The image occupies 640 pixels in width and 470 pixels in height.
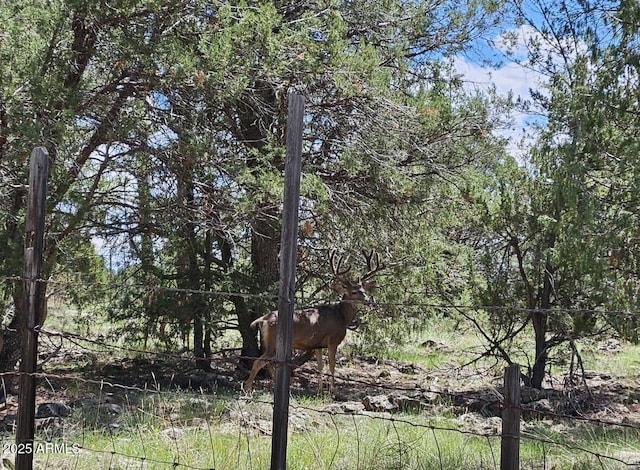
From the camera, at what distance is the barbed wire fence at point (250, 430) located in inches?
216

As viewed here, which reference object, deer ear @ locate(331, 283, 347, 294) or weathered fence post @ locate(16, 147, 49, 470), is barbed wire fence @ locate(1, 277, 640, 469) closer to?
weathered fence post @ locate(16, 147, 49, 470)

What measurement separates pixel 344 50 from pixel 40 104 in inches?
160

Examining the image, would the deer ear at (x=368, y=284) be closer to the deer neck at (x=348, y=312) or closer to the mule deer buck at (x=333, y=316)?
the mule deer buck at (x=333, y=316)

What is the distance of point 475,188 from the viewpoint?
39.0ft

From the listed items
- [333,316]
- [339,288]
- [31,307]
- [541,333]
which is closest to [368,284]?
[339,288]

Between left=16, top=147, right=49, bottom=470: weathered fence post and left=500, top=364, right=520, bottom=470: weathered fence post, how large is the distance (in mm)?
2851

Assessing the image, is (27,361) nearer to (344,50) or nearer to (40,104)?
(40,104)

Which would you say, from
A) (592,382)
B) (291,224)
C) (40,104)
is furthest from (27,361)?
(592,382)

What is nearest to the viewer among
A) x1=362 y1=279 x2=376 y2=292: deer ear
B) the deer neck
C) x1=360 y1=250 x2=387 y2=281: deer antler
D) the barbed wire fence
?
the barbed wire fence

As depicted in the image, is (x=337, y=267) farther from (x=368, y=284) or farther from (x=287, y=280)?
(x=287, y=280)

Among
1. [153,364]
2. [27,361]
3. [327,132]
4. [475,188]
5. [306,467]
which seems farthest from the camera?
[153,364]

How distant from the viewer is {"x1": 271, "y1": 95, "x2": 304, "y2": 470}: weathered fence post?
4078 millimetres

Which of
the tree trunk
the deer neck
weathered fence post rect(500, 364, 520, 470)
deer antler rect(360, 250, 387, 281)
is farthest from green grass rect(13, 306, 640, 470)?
the deer neck

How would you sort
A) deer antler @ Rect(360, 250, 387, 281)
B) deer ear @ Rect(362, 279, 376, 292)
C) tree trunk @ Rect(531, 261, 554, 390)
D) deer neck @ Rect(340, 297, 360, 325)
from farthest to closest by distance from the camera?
deer neck @ Rect(340, 297, 360, 325)
tree trunk @ Rect(531, 261, 554, 390)
deer ear @ Rect(362, 279, 376, 292)
deer antler @ Rect(360, 250, 387, 281)
